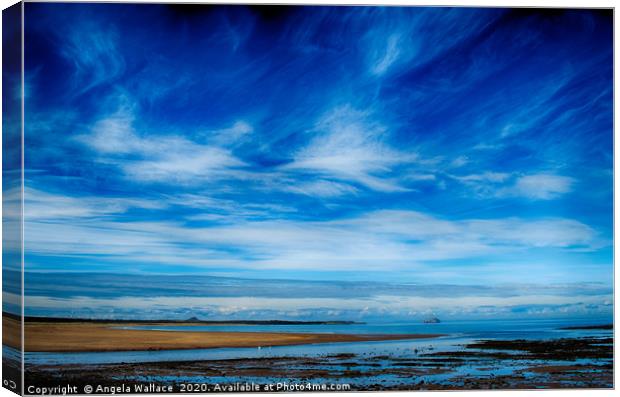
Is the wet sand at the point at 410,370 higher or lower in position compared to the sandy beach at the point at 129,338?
lower

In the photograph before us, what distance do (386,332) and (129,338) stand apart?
90.2 inches

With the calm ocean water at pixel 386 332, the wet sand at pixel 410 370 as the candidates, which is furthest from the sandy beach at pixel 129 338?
the wet sand at pixel 410 370

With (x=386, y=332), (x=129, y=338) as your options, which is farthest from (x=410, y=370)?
(x=129, y=338)

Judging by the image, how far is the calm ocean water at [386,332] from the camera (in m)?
8.40

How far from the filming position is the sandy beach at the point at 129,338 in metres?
8.20

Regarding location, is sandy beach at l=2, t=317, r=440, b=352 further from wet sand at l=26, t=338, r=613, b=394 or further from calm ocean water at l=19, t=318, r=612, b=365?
wet sand at l=26, t=338, r=613, b=394

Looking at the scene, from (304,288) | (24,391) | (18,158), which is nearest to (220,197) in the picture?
(304,288)

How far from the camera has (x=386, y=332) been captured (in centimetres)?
864

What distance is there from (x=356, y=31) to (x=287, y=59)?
26.3 inches

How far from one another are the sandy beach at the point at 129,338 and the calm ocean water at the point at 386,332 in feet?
0.14

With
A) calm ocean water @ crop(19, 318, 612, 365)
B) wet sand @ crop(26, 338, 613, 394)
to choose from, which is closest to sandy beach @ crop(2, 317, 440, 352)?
calm ocean water @ crop(19, 318, 612, 365)

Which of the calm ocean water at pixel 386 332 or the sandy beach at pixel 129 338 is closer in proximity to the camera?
the sandy beach at pixel 129 338

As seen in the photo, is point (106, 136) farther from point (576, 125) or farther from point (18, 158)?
point (576, 125)

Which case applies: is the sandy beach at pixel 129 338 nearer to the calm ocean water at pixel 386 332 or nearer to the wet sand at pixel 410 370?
the calm ocean water at pixel 386 332
